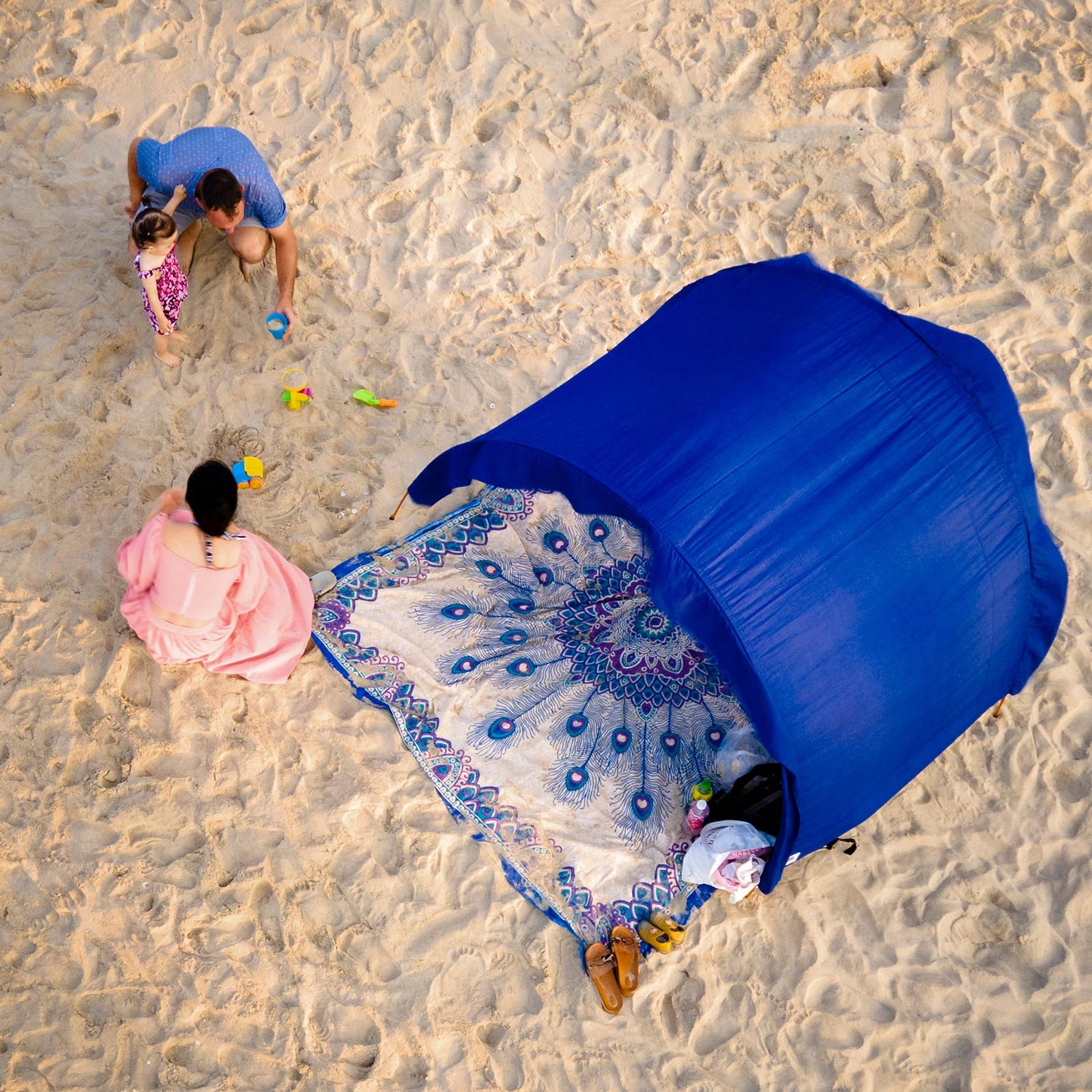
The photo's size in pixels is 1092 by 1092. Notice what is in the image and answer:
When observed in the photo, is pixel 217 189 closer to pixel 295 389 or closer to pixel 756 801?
pixel 295 389

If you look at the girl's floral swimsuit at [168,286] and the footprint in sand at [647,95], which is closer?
the girl's floral swimsuit at [168,286]

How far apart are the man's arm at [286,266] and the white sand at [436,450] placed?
0.12 m

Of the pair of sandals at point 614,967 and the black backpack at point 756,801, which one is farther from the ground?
the black backpack at point 756,801

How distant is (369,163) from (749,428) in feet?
10.3

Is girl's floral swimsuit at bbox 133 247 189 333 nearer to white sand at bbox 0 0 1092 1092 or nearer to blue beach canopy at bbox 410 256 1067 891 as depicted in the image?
white sand at bbox 0 0 1092 1092

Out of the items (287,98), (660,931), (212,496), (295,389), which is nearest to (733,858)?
(660,931)

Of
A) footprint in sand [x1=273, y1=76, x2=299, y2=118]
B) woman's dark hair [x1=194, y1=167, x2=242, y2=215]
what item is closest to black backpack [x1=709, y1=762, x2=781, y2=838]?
woman's dark hair [x1=194, y1=167, x2=242, y2=215]

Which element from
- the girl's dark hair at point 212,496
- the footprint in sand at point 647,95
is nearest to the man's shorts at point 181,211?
the girl's dark hair at point 212,496

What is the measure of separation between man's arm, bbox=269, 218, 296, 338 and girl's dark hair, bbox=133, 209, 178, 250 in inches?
23.2

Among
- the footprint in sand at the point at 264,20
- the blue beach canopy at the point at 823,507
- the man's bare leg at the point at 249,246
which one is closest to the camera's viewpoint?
the blue beach canopy at the point at 823,507

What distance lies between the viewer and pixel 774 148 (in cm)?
558

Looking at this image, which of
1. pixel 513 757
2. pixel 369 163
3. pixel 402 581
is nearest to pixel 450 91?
pixel 369 163

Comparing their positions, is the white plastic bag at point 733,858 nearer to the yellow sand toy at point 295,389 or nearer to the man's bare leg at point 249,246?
the yellow sand toy at point 295,389

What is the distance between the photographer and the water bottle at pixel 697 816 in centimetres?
366
